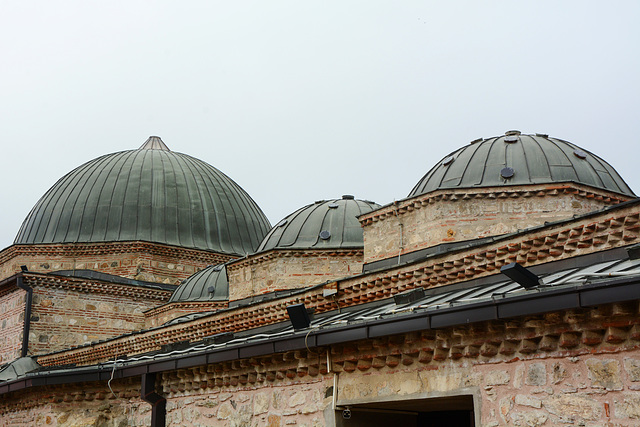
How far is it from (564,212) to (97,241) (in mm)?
15778

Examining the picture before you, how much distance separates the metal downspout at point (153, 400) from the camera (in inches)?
337

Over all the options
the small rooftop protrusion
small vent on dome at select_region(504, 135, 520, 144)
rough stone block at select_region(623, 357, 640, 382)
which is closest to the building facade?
rough stone block at select_region(623, 357, 640, 382)

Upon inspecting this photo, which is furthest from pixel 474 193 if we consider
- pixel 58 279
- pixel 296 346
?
pixel 58 279

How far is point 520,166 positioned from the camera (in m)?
13.3

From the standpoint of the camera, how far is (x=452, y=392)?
582 centimetres

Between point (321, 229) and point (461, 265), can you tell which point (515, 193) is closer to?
point (461, 265)

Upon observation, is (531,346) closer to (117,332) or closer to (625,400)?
(625,400)

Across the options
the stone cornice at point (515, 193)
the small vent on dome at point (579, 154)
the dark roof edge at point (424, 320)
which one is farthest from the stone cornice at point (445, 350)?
the small vent on dome at point (579, 154)

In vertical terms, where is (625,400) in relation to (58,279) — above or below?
below

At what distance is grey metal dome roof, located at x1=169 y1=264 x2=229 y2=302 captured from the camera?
20109 millimetres

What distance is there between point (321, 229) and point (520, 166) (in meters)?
5.08

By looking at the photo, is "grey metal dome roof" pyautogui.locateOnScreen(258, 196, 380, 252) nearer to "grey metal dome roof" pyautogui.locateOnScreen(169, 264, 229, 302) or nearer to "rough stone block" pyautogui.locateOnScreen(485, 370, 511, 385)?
"grey metal dome roof" pyautogui.locateOnScreen(169, 264, 229, 302)

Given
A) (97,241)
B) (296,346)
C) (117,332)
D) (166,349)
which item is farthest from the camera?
(97,241)

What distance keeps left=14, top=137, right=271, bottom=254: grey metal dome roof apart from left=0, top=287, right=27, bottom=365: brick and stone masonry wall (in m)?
4.12
